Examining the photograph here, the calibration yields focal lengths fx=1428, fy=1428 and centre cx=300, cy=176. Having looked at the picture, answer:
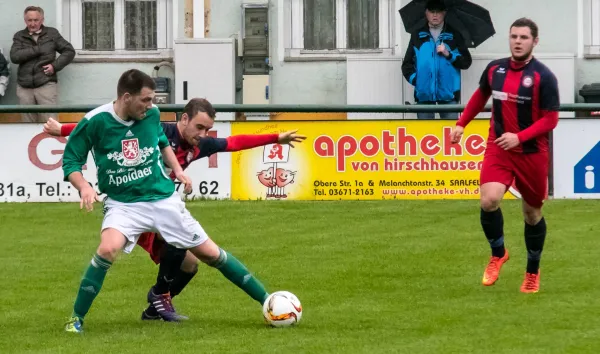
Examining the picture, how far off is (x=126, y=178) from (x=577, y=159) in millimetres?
9499

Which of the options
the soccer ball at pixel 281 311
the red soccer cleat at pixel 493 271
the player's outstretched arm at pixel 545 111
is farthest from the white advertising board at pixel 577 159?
the soccer ball at pixel 281 311

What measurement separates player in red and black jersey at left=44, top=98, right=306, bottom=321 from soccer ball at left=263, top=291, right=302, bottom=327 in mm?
207

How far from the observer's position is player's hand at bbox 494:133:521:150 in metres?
10.2

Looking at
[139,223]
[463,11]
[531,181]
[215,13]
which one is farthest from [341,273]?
[215,13]

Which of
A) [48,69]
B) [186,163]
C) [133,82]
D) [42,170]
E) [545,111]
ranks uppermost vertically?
[48,69]

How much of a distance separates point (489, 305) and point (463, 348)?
1.72 m

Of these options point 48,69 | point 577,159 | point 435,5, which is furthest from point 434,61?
point 48,69

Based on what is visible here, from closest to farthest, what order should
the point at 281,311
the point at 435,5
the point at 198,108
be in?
the point at 281,311
the point at 198,108
the point at 435,5

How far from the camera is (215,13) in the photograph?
22516mm

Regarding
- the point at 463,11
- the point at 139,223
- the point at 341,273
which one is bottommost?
the point at 341,273

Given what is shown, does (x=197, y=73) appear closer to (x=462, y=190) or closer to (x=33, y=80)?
(x=33, y=80)

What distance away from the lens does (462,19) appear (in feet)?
67.5

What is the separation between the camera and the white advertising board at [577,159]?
17.2 m

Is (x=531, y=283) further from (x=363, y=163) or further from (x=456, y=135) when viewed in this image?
(x=363, y=163)
